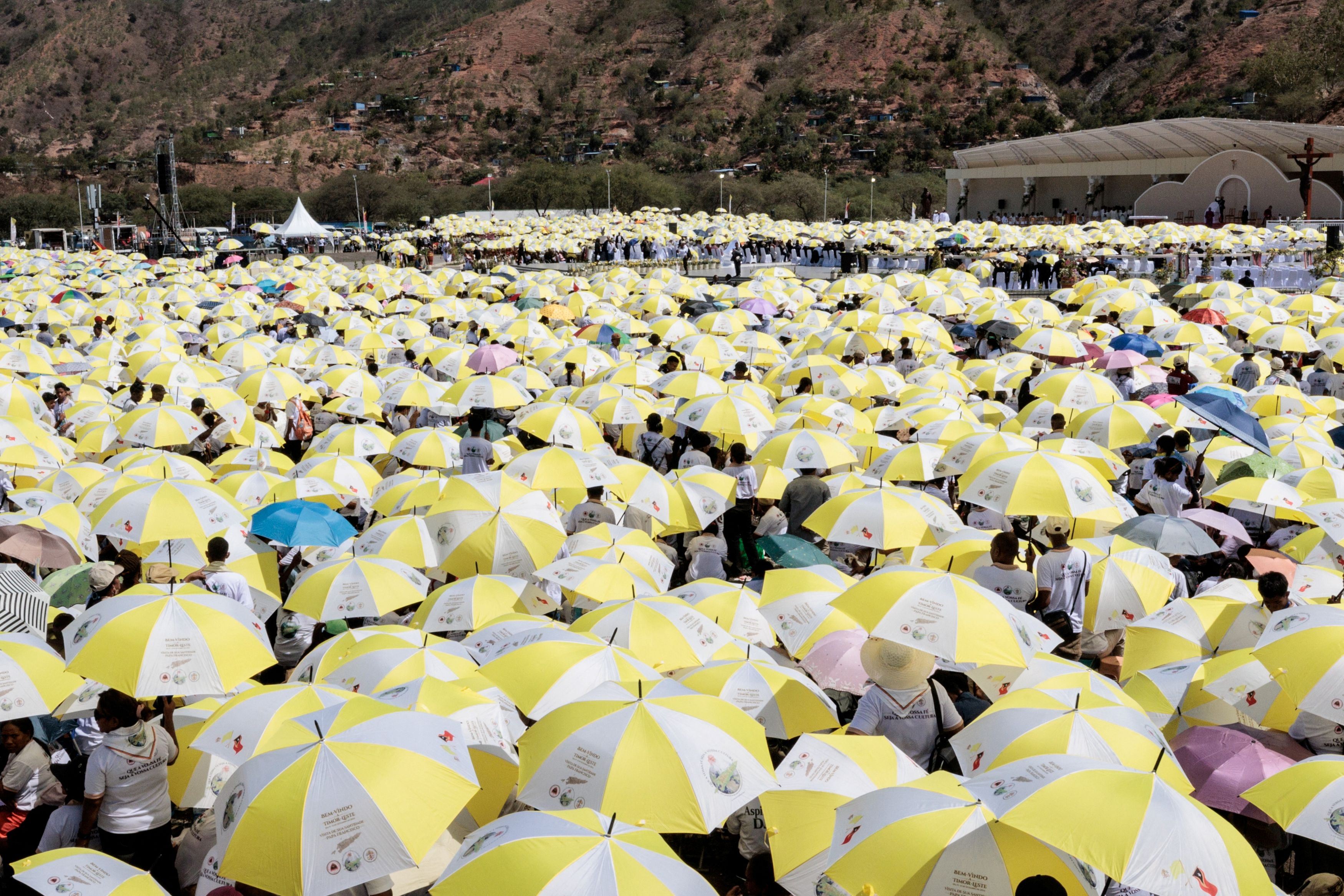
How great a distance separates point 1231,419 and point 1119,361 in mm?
4229

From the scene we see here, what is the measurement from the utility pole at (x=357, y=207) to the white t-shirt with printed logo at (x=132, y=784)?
202 ft

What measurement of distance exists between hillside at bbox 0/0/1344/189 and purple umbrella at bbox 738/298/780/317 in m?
62.9

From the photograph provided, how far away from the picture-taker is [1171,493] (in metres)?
8.73

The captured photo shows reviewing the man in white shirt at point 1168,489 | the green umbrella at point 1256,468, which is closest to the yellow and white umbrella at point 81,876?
the man in white shirt at point 1168,489

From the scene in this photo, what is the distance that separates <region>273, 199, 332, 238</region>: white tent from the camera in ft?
154

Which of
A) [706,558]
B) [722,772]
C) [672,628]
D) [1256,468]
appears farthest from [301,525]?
[1256,468]

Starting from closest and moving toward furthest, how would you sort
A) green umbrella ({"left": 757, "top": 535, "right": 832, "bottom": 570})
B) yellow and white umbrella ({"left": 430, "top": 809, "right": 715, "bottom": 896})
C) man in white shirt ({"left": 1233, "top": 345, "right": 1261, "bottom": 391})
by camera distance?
yellow and white umbrella ({"left": 430, "top": 809, "right": 715, "bottom": 896}), green umbrella ({"left": 757, "top": 535, "right": 832, "bottom": 570}), man in white shirt ({"left": 1233, "top": 345, "right": 1261, "bottom": 391})

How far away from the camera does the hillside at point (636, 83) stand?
9106cm

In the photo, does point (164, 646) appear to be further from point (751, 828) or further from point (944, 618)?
point (944, 618)

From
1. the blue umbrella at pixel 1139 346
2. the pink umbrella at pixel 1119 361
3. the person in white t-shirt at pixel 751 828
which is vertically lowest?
the person in white t-shirt at pixel 751 828

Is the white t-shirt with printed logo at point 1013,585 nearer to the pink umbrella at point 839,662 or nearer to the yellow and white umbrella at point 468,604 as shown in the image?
the pink umbrella at point 839,662

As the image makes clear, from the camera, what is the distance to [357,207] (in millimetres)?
73812

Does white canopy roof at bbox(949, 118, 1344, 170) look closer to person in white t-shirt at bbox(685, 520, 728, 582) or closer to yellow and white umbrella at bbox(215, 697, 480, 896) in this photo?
person in white t-shirt at bbox(685, 520, 728, 582)

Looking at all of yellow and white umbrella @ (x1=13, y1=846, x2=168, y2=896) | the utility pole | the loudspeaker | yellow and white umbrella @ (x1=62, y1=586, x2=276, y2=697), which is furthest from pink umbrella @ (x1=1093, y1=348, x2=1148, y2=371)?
the utility pole
